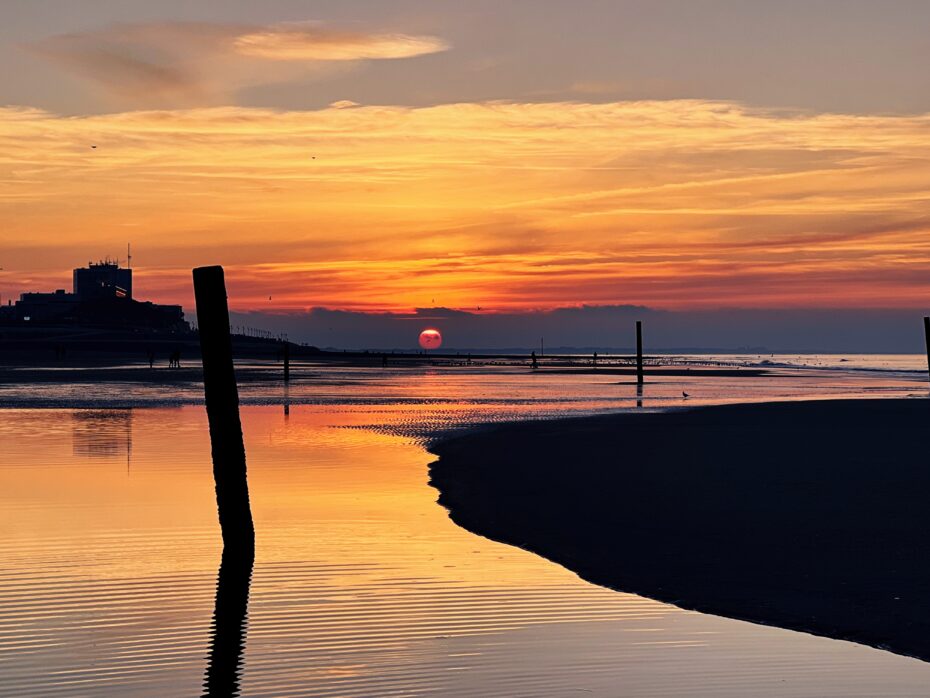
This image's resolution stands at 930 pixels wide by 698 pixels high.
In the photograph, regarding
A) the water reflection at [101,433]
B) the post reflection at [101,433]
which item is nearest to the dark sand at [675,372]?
the water reflection at [101,433]

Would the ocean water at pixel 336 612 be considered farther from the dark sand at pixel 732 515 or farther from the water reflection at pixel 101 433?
the water reflection at pixel 101 433

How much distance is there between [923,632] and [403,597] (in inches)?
178

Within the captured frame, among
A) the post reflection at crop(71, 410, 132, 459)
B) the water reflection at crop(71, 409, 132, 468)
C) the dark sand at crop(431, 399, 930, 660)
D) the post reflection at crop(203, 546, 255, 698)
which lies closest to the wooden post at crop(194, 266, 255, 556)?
the post reflection at crop(203, 546, 255, 698)

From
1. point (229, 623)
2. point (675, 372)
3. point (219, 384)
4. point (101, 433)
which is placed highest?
point (219, 384)

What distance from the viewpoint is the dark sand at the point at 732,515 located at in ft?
34.3

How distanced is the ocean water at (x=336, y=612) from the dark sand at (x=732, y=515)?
55 cm

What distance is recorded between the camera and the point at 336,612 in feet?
33.3

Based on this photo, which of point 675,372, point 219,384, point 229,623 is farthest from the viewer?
point 675,372

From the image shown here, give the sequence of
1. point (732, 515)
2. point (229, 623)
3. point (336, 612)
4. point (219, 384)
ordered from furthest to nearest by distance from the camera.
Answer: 1. point (732, 515)
2. point (219, 384)
3. point (336, 612)
4. point (229, 623)

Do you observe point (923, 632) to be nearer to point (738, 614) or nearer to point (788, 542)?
point (738, 614)

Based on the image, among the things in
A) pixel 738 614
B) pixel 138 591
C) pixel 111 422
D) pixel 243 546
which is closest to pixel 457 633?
pixel 738 614

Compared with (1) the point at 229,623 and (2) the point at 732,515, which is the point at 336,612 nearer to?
(1) the point at 229,623

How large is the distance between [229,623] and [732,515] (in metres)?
7.63

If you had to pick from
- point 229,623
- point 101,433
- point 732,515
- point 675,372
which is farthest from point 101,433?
point 675,372
